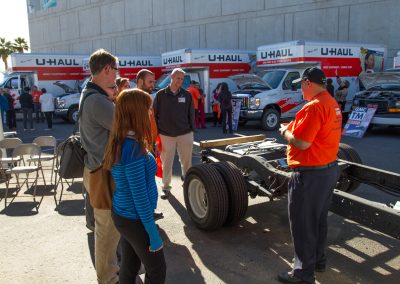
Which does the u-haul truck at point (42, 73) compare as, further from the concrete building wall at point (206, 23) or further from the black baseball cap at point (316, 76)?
the black baseball cap at point (316, 76)

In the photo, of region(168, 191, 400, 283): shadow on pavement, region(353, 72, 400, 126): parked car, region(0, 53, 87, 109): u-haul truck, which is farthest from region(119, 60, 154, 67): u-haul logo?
region(168, 191, 400, 283): shadow on pavement

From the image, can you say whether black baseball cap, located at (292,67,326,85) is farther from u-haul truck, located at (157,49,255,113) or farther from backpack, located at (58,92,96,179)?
u-haul truck, located at (157,49,255,113)

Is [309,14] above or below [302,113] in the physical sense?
above

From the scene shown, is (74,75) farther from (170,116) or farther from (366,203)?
(366,203)

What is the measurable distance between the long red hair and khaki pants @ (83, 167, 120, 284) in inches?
29.2

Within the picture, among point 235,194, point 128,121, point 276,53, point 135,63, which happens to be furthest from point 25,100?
point 128,121

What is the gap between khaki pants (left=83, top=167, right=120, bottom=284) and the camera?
10.2 ft

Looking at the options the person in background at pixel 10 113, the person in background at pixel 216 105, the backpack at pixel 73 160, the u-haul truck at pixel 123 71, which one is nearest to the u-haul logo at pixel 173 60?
the u-haul truck at pixel 123 71

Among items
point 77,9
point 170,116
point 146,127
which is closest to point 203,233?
point 170,116

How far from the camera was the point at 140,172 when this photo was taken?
2.47 m

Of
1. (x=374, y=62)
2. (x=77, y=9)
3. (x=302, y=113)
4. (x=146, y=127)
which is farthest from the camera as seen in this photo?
(x=77, y=9)

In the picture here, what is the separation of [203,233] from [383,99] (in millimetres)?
9241

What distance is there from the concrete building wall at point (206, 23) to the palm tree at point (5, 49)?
39.0ft

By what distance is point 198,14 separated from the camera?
90.1 feet
